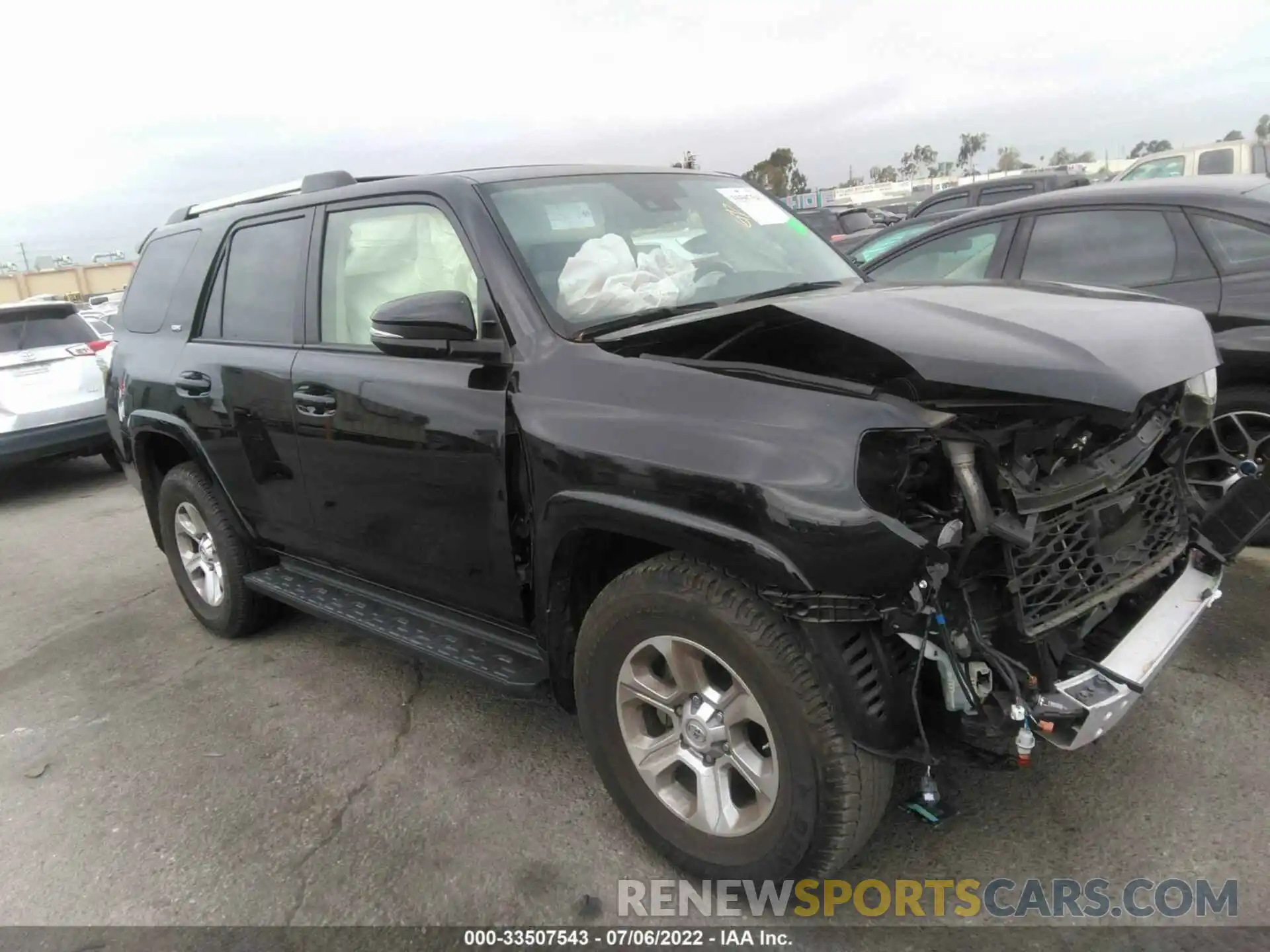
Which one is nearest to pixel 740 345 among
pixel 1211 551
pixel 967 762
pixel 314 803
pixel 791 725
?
pixel 791 725

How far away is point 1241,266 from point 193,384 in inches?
191

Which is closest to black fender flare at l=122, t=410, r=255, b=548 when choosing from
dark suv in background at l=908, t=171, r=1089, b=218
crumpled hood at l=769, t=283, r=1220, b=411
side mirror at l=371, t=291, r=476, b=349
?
side mirror at l=371, t=291, r=476, b=349

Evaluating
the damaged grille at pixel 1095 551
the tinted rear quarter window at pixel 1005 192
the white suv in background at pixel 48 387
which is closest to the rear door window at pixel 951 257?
the damaged grille at pixel 1095 551

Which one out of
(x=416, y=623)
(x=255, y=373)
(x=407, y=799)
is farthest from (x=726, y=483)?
(x=255, y=373)

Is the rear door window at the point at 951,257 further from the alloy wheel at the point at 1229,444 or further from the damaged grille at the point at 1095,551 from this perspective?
the damaged grille at the point at 1095,551

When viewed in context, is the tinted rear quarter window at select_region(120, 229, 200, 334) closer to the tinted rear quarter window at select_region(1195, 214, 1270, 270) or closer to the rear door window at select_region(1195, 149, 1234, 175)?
the tinted rear quarter window at select_region(1195, 214, 1270, 270)

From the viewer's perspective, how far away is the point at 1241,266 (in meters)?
4.09

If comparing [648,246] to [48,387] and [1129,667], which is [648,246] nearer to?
[1129,667]

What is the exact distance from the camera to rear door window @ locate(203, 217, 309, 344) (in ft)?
11.8

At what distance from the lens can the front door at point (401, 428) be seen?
2807 mm

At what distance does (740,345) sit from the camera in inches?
90.5

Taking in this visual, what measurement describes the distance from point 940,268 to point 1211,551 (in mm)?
3151

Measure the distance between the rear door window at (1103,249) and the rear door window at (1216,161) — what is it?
28.8ft

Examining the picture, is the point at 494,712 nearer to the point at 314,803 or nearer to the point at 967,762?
the point at 314,803
